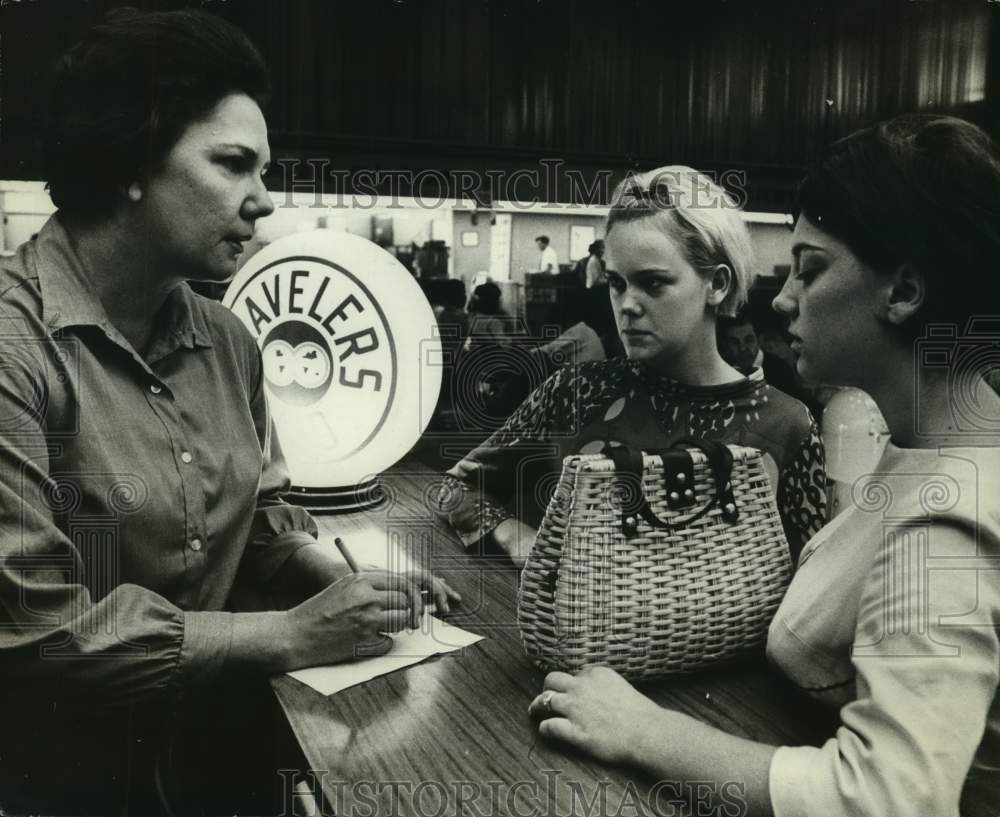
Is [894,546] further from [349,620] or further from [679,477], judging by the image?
[349,620]

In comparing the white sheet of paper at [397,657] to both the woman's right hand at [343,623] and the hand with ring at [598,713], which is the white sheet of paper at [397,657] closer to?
the woman's right hand at [343,623]

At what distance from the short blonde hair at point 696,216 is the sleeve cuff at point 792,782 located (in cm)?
63

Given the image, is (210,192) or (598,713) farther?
(210,192)

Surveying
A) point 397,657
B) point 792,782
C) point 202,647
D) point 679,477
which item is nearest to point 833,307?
point 679,477

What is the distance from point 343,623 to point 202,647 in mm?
167

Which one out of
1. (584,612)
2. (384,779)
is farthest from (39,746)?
(584,612)

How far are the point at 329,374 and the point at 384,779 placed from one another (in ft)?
2.04

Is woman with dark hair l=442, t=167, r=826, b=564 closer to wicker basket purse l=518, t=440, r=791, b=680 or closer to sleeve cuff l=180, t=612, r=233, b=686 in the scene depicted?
wicker basket purse l=518, t=440, r=791, b=680

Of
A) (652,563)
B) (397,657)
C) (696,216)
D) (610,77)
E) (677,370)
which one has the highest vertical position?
(610,77)

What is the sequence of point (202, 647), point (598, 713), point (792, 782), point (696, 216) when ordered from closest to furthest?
point (792, 782), point (598, 713), point (202, 647), point (696, 216)

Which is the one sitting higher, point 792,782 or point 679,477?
point 679,477

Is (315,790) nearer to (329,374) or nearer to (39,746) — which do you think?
(39,746)

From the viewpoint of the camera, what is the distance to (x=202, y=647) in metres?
0.92

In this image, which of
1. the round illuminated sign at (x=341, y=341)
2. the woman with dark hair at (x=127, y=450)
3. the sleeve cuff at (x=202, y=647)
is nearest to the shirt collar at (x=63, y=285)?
the woman with dark hair at (x=127, y=450)
